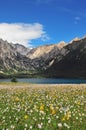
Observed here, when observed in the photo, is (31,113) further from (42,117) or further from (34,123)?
(34,123)

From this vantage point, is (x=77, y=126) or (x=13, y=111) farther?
(x=13, y=111)

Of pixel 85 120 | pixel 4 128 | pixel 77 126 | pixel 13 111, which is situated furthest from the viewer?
pixel 13 111

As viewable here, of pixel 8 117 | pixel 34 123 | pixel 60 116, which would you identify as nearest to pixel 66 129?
pixel 34 123

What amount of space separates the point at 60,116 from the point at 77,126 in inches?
78.1

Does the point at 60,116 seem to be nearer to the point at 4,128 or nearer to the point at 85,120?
the point at 85,120

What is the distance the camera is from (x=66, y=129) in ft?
37.2

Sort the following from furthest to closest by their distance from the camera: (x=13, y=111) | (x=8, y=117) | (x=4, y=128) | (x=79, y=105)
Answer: (x=79, y=105)
(x=13, y=111)
(x=8, y=117)
(x=4, y=128)

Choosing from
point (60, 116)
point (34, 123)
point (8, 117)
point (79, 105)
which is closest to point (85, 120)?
point (60, 116)

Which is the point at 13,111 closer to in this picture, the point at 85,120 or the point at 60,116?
the point at 60,116

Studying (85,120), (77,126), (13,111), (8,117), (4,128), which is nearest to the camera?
(4,128)

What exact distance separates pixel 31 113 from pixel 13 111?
4.52ft

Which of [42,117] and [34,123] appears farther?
[42,117]

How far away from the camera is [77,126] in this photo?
1195 centimetres

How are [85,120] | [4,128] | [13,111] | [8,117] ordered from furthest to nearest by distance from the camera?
[13,111] → [8,117] → [85,120] → [4,128]
